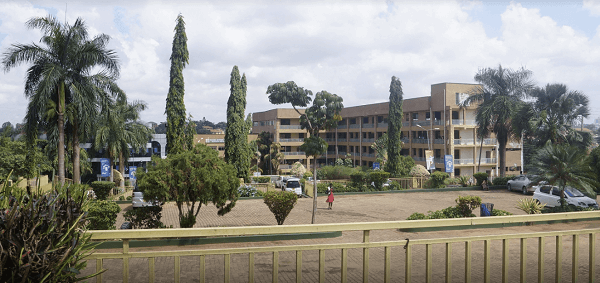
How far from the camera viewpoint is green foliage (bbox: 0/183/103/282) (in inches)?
99.5

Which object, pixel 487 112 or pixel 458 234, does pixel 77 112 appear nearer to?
pixel 458 234

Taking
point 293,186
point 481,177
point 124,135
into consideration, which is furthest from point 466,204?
point 124,135

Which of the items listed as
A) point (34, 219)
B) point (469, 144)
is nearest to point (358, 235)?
point (34, 219)

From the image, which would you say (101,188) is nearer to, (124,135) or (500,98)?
(124,135)

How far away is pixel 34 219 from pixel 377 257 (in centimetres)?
250

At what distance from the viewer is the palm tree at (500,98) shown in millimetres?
39156

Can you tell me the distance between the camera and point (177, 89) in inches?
1246

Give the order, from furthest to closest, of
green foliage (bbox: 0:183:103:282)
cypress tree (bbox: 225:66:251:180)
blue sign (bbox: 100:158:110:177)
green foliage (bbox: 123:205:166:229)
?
cypress tree (bbox: 225:66:251:180) → blue sign (bbox: 100:158:110:177) → green foliage (bbox: 123:205:166:229) → green foliage (bbox: 0:183:103:282)

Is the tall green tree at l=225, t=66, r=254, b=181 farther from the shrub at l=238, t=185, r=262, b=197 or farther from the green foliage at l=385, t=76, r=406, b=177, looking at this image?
the green foliage at l=385, t=76, r=406, b=177

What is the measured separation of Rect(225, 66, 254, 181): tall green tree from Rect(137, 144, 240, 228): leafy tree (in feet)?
76.8

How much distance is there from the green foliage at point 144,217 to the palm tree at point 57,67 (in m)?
9.14

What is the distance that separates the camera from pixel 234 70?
37906 mm

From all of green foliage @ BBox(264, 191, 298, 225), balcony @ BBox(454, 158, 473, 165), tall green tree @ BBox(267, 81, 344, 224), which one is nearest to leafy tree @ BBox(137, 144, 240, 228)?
green foliage @ BBox(264, 191, 298, 225)

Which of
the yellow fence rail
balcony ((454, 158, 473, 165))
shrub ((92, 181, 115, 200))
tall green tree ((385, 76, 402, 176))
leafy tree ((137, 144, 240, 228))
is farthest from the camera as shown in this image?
balcony ((454, 158, 473, 165))
